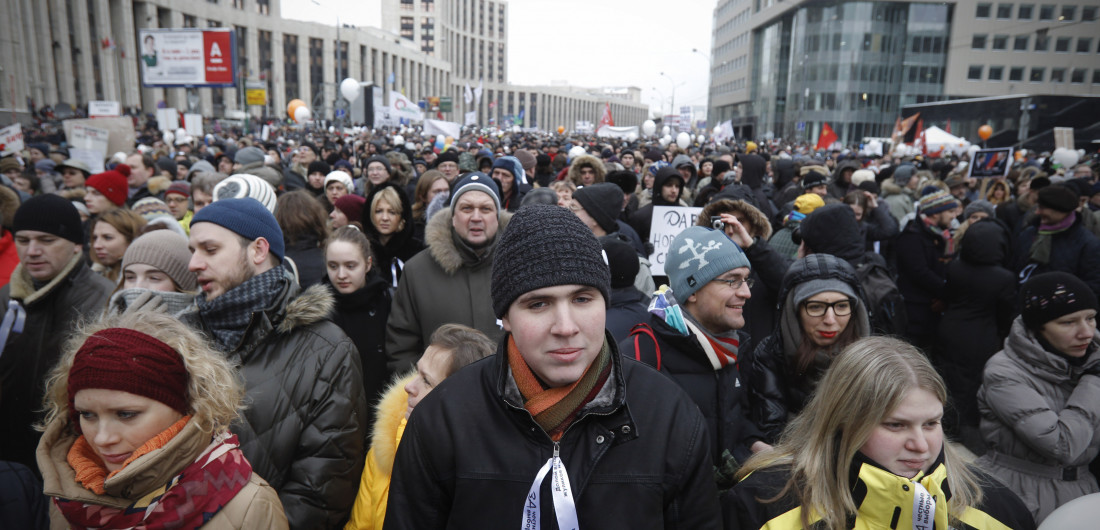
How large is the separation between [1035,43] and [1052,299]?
80.2m

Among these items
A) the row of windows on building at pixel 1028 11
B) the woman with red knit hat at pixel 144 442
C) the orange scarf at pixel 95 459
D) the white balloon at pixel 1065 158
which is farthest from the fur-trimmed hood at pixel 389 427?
the row of windows on building at pixel 1028 11

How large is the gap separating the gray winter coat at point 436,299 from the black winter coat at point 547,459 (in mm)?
1984

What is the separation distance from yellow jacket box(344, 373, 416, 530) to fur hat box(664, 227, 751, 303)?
134 centimetres

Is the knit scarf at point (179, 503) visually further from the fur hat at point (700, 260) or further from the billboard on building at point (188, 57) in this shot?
the billboard on building at point (188, 57)

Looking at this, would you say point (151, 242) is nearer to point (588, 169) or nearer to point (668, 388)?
point (668, 388)

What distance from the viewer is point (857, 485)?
1.90 m

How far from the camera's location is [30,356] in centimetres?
296

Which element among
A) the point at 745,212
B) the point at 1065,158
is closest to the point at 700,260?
the point at 745,212

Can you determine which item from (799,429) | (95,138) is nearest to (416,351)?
(799,429)

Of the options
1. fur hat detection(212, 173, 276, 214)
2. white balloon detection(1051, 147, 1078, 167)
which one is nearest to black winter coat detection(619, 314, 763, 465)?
fur hat detection(212, 173, 276, 214)

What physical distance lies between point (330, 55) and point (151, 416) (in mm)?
91880

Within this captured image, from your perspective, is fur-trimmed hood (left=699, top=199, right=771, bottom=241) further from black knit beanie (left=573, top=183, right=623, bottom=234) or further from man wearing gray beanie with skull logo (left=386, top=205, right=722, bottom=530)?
man wearing gray beanie with skull logo (left=386, top=205, right=722, bottom=530)

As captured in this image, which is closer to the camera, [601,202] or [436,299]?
[436,299]

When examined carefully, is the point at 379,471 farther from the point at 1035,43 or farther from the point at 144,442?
the point at 1035,43
